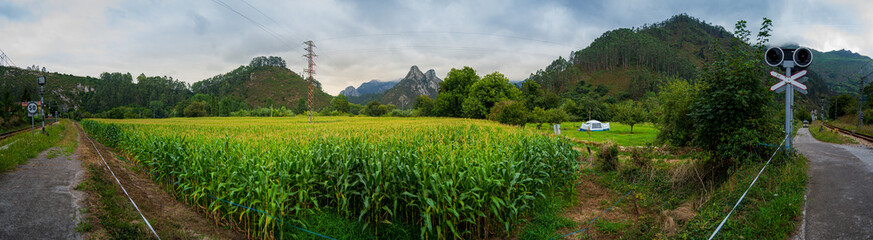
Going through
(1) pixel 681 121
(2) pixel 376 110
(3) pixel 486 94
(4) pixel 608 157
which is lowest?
(4) pixel 608 157

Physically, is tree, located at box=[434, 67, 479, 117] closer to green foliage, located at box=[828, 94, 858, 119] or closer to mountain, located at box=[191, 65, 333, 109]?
green foliage, located at box=[828, 94, 858, 119]

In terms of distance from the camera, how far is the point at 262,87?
5792 inches

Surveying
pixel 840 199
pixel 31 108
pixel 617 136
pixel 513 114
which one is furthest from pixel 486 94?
pixel 840 199

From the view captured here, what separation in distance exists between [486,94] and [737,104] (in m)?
46.1

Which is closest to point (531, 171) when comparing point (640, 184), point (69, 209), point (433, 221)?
point (433, 221)

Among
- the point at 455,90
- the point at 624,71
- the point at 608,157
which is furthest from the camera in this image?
the point at 624,71

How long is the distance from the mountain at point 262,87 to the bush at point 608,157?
137 meters

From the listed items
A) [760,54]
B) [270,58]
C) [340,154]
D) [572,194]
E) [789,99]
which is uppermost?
[270,58]

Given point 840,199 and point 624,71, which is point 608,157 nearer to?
point 840,199

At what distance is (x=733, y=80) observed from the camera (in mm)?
7695

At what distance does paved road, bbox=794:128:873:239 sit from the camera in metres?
4.14

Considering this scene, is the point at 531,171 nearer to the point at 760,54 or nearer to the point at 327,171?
the point at 327,171

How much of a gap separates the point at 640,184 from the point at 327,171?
8826 millimetres

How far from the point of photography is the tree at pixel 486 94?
174ft
